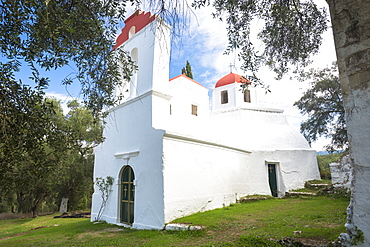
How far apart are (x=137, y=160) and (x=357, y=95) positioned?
6.82m

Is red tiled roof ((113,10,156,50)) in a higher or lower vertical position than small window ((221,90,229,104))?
higher

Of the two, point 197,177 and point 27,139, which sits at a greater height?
point 27,139

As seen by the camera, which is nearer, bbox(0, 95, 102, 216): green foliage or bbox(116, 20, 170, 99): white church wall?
bbox(0, 95, 102, 216): green foliage

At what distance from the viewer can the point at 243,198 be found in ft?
34.6

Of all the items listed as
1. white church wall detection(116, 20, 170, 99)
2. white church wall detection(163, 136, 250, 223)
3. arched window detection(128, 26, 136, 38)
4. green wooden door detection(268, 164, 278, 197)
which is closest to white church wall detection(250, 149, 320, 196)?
green wooden door detection(268, 164, 278, 197)

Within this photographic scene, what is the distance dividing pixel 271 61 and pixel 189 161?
14.5 ft

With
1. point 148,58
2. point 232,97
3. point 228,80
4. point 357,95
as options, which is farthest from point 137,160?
point 228,80

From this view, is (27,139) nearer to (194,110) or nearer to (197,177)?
(197,177)

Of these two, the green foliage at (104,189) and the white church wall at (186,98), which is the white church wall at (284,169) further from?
the green foliage at (104,189)

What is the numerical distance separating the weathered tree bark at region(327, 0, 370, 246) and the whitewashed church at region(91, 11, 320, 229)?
237 cm

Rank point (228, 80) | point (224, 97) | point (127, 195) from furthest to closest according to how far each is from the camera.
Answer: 1. point (228, 80)
2. point (224, 97)
3. point (127, 195)

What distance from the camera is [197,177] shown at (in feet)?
26.9

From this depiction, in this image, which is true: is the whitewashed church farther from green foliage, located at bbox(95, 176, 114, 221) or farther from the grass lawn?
the grass lawn

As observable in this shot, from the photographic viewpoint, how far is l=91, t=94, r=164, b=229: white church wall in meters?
7.22
